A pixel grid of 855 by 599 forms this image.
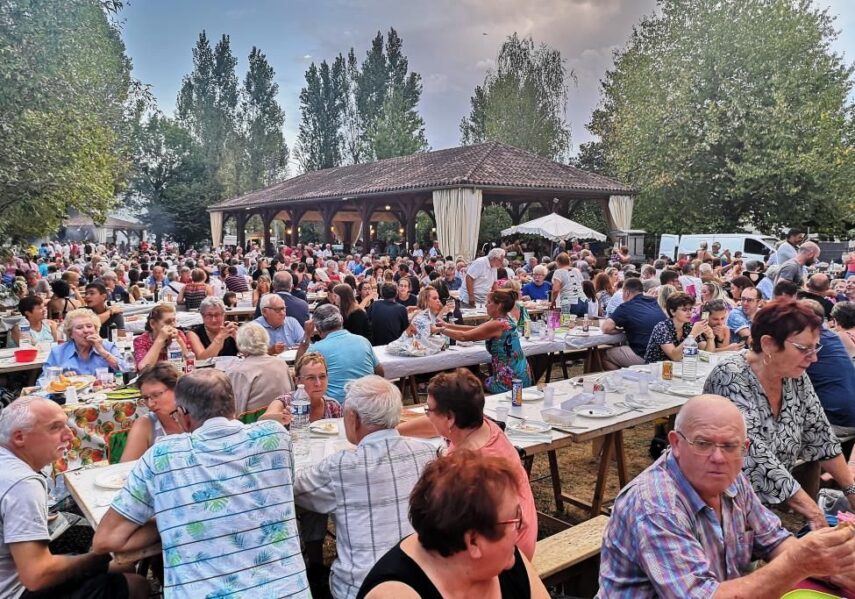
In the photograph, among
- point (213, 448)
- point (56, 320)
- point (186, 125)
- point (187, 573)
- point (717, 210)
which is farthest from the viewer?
point (186, 125)

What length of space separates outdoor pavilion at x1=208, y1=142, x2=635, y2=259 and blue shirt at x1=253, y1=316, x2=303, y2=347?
12.0m

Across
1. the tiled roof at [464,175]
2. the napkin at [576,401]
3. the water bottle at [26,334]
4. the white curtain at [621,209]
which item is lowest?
the napkin at [576,401]

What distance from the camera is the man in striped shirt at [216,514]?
2.07 metres

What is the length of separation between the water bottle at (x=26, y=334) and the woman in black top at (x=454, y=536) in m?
6.47

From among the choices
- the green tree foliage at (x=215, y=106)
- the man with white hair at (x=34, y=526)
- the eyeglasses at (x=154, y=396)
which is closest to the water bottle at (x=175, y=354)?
the eyeglasses at (x=154, y=396)

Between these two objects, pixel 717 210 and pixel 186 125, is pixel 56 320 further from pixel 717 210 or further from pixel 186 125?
pixel 186 125

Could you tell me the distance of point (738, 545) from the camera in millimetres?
2078

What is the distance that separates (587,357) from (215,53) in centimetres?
4762

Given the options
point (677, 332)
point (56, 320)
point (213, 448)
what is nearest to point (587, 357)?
point (677, 332)

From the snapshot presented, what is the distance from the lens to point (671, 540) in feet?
5.88

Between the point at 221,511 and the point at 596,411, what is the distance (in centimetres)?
264

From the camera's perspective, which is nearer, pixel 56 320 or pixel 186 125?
pixel 56 320

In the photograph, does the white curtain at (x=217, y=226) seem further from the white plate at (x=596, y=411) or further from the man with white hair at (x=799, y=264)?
the white plate at (x=596, y=411)

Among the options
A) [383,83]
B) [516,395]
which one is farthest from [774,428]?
[383,83]
